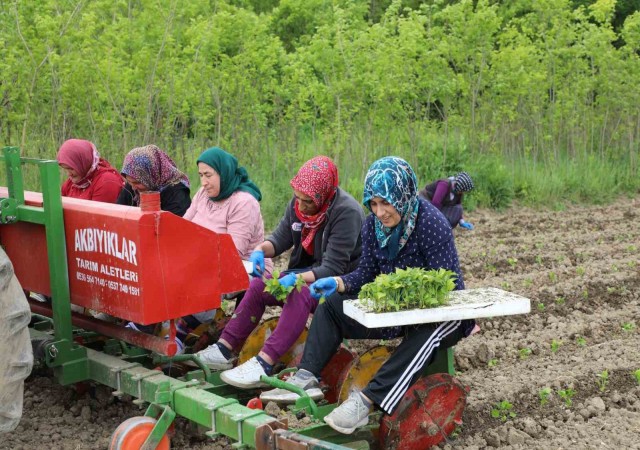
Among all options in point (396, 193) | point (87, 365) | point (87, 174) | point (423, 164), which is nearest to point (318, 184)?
point (396, 193)

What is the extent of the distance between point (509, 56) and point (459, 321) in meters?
10.2

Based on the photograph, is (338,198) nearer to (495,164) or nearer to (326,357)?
(326,357)

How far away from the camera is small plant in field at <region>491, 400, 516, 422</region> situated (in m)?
4.91

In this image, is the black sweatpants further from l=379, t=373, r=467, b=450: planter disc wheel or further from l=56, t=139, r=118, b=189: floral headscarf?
l=56, t=139, r=118, b=189: floral headscarf

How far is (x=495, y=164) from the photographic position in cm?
1392

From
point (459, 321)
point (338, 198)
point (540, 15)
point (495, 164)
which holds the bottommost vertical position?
point (495, 164)

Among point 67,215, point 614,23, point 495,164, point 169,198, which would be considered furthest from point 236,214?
point 614,23

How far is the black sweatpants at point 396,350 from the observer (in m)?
4.27

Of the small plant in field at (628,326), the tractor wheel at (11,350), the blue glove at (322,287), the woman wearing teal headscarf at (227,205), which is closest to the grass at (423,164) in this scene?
the woman wearing teal headscarf at (227,205)

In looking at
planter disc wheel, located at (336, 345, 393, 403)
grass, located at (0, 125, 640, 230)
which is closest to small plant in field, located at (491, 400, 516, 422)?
planter disc wheel, located at (336, 345, 393, 403)

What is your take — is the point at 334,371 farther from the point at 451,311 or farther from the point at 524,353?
the point at 524,353

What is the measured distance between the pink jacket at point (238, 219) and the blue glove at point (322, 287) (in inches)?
41.2

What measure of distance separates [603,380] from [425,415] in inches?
61.1

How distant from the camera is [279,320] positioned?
4.98 meters
